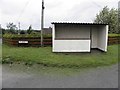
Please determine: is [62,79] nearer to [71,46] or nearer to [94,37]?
[71,46]

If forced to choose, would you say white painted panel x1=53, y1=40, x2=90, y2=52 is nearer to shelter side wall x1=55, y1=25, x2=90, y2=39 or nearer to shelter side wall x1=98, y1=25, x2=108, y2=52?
shelter side wall x1=98, y1=25, x2=108, y2=52

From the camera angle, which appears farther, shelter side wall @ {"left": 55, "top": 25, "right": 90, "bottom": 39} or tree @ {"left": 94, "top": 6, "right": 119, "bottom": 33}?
tree @ {"left": 94, "top": 6, "right": 119, "bottom": 33}

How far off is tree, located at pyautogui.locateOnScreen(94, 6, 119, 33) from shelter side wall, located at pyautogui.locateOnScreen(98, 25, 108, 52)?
72.5 ft

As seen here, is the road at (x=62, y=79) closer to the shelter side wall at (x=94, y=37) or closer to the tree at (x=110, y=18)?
the shelter side wall at (x=94, y=37)

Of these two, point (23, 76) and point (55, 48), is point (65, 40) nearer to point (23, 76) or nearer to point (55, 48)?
point (55, 48)

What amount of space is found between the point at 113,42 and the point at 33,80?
18544 mm

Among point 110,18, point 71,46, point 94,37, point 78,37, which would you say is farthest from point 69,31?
point 110,18

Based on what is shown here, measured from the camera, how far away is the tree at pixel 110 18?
39797 millimetres

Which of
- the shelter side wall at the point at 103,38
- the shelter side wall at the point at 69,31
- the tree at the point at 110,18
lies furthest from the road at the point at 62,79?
the tree at the point at 110,18

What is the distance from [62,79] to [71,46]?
26.1 ft

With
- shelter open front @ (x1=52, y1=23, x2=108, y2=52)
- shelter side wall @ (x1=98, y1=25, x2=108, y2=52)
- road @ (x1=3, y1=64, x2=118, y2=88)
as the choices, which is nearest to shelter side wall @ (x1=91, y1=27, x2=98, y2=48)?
shelter open front @ (x1=52, y1=23, x2=108, y2=52)

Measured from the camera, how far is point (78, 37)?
1742cm

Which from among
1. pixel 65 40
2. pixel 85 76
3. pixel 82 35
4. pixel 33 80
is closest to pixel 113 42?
pixel 82 35

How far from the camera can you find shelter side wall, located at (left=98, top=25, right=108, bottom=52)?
1593 cm
